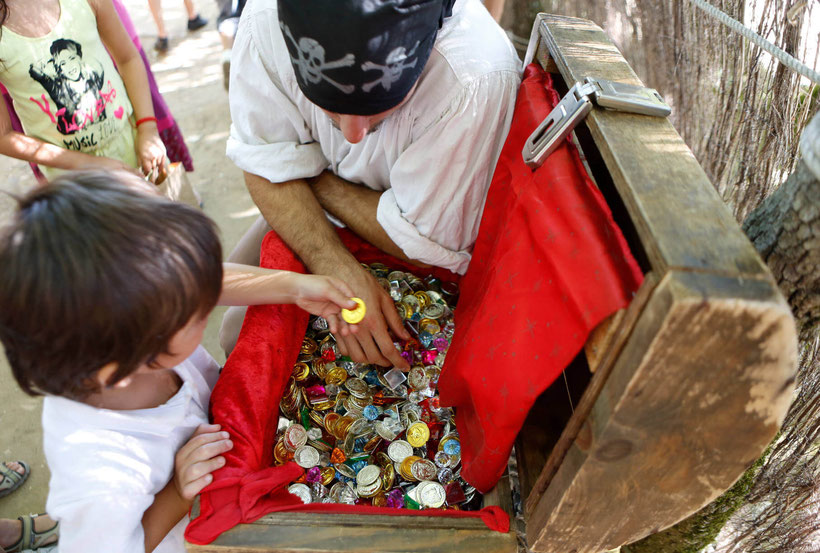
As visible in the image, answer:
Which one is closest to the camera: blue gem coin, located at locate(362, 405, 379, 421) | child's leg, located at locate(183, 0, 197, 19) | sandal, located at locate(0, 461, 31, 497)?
blue gem coin, located at locate(362, 405, 379, 421)

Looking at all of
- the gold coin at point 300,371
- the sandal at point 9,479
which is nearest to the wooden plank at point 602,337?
the gold coin at point 300,371

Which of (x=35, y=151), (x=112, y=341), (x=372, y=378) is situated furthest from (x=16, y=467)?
(x=112, y=341)

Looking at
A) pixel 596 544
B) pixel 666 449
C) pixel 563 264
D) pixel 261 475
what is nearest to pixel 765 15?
pixel 563 264

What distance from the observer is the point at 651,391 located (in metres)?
0.78

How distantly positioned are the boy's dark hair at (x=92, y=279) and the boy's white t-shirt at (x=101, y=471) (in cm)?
11

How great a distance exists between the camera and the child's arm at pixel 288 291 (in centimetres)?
153

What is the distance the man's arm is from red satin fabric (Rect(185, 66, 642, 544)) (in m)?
0.20

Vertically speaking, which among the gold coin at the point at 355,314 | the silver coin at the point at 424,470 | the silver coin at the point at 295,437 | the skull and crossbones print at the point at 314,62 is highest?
the skull and crossbones print at the point at 314,62

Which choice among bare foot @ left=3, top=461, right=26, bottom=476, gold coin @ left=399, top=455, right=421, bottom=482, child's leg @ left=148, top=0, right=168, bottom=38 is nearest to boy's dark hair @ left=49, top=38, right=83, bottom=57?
bare foot @ left=3, top=461, right=26, bottom=476

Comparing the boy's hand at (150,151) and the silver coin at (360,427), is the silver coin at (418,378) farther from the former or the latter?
the boy's hand at (150,151)

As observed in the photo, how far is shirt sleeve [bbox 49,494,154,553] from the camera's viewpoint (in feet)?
3.62

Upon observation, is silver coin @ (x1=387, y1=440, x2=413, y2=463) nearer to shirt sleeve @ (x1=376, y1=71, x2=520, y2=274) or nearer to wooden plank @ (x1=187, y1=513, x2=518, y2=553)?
wooden plank @ (x1=187, y1=513, x2=518, y2=553)

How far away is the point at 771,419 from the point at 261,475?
3.41 feet

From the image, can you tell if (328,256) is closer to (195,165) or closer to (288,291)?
(288,291)
